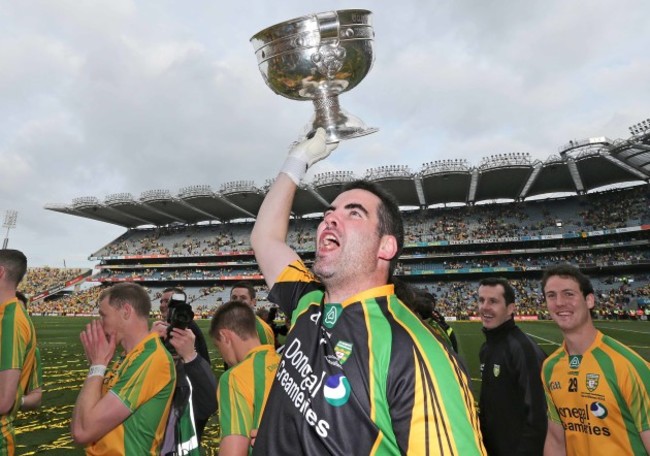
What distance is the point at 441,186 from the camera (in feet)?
145

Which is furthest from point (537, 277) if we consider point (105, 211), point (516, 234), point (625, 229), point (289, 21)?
point (105, 211)

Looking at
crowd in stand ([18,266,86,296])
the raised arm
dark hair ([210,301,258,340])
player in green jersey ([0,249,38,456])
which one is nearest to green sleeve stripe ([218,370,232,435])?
dark hair ([210,301,258,340])

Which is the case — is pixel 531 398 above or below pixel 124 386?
below

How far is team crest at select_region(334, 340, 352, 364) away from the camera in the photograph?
1416 mm

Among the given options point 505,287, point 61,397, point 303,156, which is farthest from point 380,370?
point 61,397

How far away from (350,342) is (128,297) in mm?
2513

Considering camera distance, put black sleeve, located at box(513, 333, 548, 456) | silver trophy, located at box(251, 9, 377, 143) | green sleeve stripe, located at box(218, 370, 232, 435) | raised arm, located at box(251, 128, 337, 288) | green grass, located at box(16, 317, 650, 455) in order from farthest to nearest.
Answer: green grass, located at box(16, 317, 650, 455), black sleeve, located at box(513, 333, 548, 456), green sleeve stripe, located at box(218, 370, 232, 435), raised arm, located at box(251, 128, 337, 288), silver trophy, located at box(251, 9, 377, 143)

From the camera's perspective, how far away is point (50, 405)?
825 cm

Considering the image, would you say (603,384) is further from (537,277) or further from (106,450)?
(537,277)

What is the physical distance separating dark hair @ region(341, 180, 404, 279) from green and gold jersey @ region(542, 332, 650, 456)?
2280 mm

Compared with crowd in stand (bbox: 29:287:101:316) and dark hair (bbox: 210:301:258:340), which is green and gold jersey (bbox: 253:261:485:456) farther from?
crowd in stand (bbox: 29:287:101:316)

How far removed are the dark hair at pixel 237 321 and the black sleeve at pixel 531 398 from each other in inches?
93.4

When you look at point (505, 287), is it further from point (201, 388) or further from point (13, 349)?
point (13, 349)

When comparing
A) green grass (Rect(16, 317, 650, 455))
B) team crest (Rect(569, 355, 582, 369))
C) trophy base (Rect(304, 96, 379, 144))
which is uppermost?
trophy base (Rect(304, 96, 379, 144))
